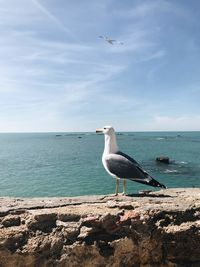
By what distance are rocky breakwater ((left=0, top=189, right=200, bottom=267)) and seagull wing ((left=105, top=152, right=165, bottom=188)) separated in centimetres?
108

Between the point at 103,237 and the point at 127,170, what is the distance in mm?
2100

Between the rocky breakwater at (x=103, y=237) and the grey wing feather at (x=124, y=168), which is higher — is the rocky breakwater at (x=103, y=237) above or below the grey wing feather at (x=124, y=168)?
below

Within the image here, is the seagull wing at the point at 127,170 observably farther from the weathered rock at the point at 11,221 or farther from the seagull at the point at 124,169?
the weathered rock at the point at 11,221

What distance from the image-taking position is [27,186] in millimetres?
38062

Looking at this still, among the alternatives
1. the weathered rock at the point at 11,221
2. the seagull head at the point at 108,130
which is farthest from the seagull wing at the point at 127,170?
the weathered rock at the point at 11,221

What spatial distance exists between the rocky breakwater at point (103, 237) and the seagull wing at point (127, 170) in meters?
1.08

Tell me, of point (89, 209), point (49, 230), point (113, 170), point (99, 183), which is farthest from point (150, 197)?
point (99, 183)

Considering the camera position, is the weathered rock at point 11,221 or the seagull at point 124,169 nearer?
the weathered rock at point 11,221

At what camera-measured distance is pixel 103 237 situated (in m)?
7.91

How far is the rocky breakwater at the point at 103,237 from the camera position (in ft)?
25.5

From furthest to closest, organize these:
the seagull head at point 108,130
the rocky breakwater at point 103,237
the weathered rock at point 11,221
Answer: the seagull head at point 108,130 < the weathered rock at point 11,221 < the rocky breakwater at point 103,237

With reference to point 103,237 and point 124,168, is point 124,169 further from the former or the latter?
point 103,237

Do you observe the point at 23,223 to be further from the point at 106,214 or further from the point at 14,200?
the point at 106,214

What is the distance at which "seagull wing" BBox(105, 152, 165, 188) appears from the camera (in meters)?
9.05
